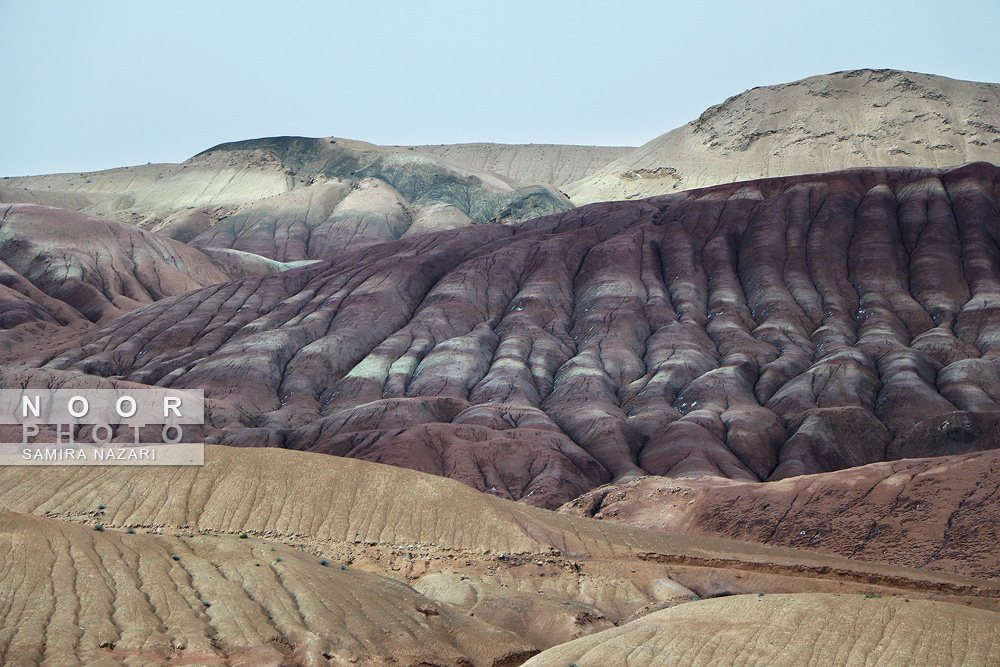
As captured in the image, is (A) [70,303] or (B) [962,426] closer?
(B) [962,426]

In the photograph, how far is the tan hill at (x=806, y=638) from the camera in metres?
28.3

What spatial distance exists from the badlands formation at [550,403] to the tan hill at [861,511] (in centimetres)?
17

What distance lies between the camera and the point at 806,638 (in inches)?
1160

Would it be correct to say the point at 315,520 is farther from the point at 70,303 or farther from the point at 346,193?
the point at 346,193

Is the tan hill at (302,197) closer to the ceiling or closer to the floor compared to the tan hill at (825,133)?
closer to the floor

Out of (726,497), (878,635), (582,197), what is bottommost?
(726,497)

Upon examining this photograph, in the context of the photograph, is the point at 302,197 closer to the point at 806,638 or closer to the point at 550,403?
the point at 550,403

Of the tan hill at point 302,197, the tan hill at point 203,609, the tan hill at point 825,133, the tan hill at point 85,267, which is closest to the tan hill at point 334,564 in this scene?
the tan hill at point 203,609

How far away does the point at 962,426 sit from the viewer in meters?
72.0

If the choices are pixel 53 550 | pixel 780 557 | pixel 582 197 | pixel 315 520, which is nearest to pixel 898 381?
pixel 780 557

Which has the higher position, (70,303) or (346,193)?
(346,193)

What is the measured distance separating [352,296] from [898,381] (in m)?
56.4

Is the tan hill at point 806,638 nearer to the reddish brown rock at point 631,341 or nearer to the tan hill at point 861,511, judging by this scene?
the tan hill at point 861,511

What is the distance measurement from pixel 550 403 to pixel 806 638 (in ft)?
195
